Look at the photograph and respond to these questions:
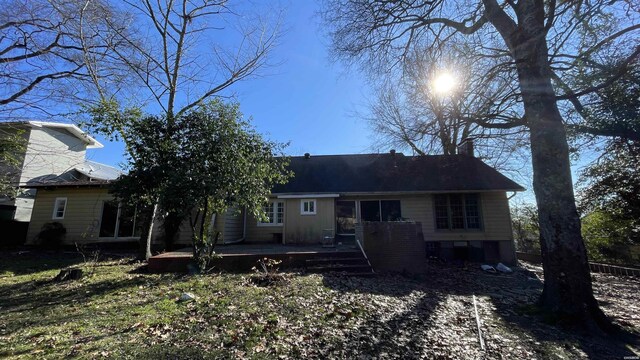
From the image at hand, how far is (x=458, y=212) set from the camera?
13531mm

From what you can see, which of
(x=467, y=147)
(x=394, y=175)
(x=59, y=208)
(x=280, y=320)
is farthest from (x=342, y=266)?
(x=59, y=208)

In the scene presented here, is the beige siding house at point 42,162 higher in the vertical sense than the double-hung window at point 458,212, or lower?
higher

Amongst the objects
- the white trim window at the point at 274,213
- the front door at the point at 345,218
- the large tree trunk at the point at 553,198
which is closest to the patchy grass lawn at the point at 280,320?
the large tree trunk at the point at 553,198

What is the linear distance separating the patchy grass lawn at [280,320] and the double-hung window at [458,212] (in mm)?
5457

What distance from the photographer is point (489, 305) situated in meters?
6.31

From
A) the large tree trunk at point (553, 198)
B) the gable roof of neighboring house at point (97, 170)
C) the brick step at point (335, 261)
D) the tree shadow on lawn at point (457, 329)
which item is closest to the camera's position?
the tree shadow on lawn at point (457, 329)

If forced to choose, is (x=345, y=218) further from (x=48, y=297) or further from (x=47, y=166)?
(x=47, y=166)

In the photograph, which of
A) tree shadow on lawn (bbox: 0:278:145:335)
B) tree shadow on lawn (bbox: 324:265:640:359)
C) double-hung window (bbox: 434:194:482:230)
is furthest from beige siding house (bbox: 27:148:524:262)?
tree shadow on lawn (bbox: 0:278:145:335)

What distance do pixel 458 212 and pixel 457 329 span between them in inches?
385

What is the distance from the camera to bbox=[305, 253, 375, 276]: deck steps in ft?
28.7

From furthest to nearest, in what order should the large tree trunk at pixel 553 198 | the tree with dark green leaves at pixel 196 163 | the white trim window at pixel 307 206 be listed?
the white trim window at pixel 307 206, the tree with dark green leaves at pixel 196 163, the large tree trunk at pixel 553 198

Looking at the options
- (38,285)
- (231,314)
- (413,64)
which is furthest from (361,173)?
(38,285)

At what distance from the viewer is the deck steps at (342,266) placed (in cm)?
873

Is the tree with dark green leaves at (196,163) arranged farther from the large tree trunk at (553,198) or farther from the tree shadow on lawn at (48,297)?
the large tree trunk at (553,198)
